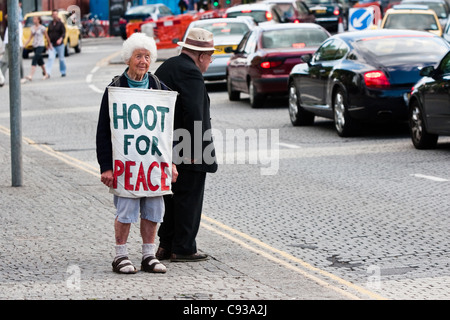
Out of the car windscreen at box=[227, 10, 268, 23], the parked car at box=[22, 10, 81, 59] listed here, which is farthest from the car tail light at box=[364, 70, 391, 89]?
the parked car at box=[22, 10, 81, 59]

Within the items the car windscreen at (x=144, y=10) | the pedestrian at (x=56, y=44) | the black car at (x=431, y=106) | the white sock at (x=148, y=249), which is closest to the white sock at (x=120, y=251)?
the white sock at (x=148, y=249)

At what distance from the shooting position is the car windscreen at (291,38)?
76.6 feet

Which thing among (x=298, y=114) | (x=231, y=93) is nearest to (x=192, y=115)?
(x=298, y=114)

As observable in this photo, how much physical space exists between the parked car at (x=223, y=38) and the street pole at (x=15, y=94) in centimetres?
1381

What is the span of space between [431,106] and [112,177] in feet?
27.4

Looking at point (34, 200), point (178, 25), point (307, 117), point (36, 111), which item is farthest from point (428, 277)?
point (178, 25)

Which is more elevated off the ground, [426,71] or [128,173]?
[128,173]

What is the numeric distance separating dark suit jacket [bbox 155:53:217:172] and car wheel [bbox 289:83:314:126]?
11408mm

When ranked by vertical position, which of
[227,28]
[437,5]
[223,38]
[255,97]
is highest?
[227,28]

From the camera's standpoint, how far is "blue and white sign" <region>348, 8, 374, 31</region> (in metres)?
29.4

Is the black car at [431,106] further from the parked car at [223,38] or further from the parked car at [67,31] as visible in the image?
the parked car at [67,31]

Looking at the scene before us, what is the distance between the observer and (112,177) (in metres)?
7.94

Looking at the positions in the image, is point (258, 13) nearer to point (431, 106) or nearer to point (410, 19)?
point (410, 19)
